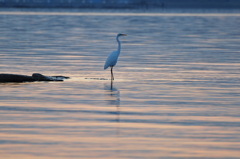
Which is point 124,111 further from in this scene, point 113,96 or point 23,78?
point 23,78

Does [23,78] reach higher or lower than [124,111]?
lower

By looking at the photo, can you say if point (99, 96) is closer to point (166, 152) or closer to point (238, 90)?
point (238, 90)

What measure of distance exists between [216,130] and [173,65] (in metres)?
14.3

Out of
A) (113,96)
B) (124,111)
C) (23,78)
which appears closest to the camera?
(124,111)

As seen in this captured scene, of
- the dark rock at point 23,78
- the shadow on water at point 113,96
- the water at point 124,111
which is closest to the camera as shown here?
the water at point 124,111

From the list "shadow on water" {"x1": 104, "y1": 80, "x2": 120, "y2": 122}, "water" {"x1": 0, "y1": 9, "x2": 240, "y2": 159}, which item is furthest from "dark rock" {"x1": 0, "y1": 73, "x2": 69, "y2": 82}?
"shadow on water" {"x1": 104, "y1": 80, "x2": 120, "y2": 122}

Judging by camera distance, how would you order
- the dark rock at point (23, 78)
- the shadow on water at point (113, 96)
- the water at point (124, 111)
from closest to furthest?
1. the water at point (124, 111)
2. the shadow on water at point (113, 96)
3. the dark rock at point (23, 78)

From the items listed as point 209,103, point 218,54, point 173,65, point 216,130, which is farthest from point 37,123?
point 218,54

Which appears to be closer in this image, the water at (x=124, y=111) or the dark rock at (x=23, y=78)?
the water at (x=124, y=111)

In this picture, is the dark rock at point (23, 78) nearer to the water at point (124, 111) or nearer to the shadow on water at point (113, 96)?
the water at point (124, 111)

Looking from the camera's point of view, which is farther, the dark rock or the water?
the dark rock

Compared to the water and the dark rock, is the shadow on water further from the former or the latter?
the dark rock

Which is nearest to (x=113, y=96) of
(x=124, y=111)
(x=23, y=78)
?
(x=124, y=111)

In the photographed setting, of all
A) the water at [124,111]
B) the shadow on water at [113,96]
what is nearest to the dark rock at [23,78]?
the water at [124,111]
